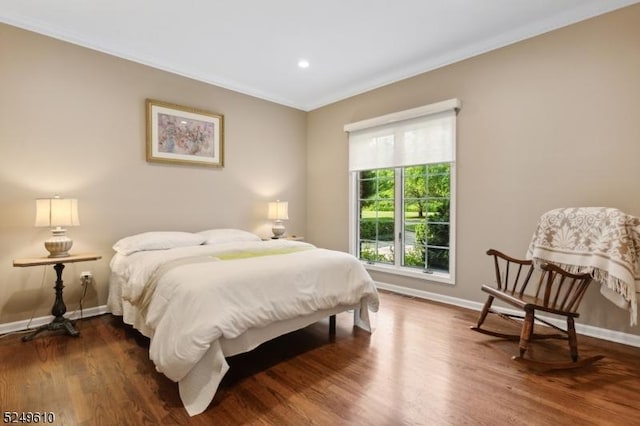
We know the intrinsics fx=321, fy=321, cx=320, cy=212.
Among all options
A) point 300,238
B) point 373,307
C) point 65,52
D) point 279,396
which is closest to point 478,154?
point 373,307

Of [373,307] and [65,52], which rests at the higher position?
[65,52]

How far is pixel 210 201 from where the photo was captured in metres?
4.04

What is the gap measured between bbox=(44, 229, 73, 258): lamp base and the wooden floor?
2.27 feet

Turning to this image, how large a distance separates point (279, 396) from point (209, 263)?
958 millimetres

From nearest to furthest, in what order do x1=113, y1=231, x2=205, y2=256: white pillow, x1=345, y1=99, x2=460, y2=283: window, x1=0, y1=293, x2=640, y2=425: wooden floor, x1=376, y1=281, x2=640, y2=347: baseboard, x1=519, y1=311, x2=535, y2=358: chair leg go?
1. x1=0, y1=293, x2=640, y2=425: wooden floor
2. x1=519, y1=311, x2=535, y2=358: chair leg
3. x1=376, y1=281, x2=640, y2=347: baseboard
4. x1=113, y1=231, x2=205, y2=256: white pillow
5. x1=345, y1=99, x2=460, y2=283: window

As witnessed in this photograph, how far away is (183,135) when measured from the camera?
Result: 379 cm

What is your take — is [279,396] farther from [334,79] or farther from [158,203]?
[334,79]

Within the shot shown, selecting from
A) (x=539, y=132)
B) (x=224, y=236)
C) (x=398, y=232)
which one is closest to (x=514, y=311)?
(x=398, y=232)

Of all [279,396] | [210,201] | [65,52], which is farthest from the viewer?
[210,201]

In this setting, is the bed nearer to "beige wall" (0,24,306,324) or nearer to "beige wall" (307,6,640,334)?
"beige wall" (0,24,306,324)

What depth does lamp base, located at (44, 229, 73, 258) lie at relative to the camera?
271cm

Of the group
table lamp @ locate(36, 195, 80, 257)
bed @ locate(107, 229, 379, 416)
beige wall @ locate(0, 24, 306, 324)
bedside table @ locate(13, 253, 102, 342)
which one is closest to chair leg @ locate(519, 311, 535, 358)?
bed @ locate(107, 229, 379, 416)

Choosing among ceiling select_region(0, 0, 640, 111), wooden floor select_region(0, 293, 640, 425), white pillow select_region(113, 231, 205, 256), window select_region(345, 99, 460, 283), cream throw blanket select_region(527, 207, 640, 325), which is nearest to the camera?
wooden floor select_region(0, 293, 640, 425)

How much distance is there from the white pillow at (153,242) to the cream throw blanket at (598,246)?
3187 mm
